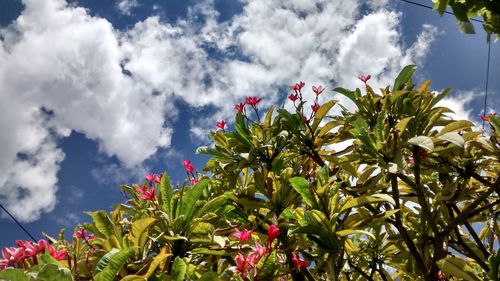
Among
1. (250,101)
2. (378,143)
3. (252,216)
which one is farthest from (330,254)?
(250,101)

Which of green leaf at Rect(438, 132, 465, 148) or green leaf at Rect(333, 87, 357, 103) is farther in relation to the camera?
green leaf at Rect(333, 87, 357, 103)

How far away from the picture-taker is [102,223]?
1.76m

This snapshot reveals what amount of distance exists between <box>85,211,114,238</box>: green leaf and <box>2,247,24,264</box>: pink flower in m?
0.38

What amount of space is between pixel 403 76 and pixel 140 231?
6.67 feet

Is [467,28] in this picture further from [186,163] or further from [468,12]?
[186,163]

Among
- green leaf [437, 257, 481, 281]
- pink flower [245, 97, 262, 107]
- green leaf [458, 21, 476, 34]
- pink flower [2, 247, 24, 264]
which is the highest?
pink flower [245, 97, 262, 107]

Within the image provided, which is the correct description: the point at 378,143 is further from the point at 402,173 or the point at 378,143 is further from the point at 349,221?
the point at 349,221

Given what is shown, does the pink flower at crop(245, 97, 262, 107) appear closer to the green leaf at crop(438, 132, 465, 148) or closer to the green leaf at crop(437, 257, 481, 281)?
the green leaf at crop(438, 132, 465, 148)

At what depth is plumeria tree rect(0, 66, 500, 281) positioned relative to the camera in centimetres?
151

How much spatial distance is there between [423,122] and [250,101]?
1240mm

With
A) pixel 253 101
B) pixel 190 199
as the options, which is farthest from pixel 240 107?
pixel 190 199

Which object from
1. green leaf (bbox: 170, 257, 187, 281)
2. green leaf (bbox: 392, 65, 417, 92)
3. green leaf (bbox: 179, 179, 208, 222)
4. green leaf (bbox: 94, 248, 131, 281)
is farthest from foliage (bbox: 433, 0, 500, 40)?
green leaf (bbox: 94, 248, 131, 281)

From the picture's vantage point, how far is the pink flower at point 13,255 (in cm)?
137

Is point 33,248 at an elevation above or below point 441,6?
below
